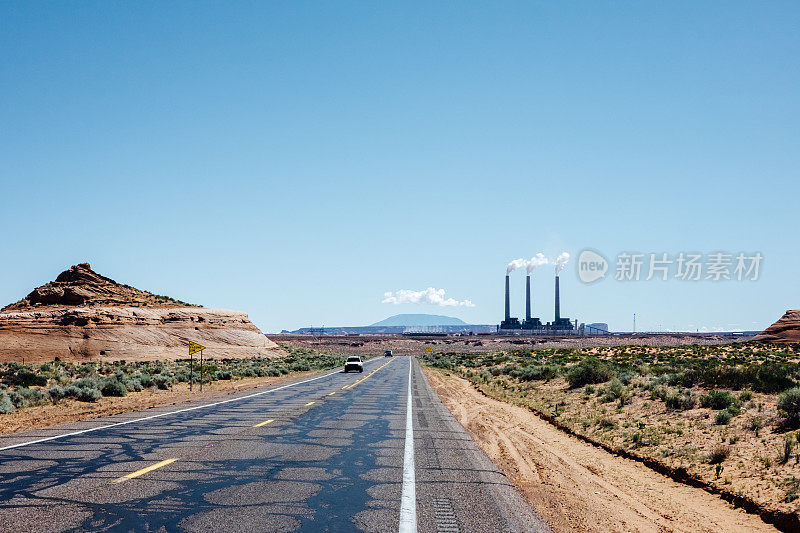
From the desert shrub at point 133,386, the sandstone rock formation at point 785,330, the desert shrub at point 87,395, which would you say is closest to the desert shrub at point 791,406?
the desert shrub at point 87,395

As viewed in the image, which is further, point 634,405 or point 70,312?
point 70,312

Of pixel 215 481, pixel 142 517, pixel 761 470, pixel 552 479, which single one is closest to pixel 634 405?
pixel 761 470

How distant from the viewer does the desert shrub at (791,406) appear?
523 inches

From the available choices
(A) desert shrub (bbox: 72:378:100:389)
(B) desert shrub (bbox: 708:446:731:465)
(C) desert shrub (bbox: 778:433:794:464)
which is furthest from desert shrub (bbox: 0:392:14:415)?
(C) desert shrub (bbox: 778:433:794:464)

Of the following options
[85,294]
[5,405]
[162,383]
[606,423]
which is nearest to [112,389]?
[162,383]

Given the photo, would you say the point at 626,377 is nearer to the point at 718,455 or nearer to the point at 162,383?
the point at 718,455

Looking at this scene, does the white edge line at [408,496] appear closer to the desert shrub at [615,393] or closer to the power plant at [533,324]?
the desert shrub at [615,393]

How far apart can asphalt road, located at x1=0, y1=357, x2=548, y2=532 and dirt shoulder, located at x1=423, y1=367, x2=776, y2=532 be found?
1.85 feet

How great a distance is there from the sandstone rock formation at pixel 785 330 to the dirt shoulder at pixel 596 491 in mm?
84755

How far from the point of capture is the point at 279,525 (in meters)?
6.61

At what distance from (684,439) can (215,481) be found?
36.9 feet

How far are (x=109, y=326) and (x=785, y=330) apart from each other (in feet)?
308

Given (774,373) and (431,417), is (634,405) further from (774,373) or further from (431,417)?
(431,417)

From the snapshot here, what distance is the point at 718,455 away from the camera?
11930 millimetres
